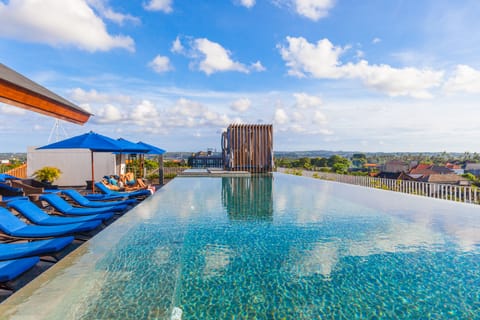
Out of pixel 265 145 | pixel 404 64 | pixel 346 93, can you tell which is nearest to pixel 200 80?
pixel 265 145

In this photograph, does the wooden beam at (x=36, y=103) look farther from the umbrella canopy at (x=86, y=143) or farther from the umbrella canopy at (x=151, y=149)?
the umbrella canopy at (x=151, y=149)

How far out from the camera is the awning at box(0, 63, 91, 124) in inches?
127

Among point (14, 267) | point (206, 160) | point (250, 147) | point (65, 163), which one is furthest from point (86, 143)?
point (206, 160)

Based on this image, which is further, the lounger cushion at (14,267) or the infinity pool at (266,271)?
the lounger cushion at (14,267)

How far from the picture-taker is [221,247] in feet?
14.0

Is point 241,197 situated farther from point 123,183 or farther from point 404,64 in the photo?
point 404,64

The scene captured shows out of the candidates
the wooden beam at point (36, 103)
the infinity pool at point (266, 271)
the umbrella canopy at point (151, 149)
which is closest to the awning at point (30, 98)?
the wooden beam at point (36, 103)

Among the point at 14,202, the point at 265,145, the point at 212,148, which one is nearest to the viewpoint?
the point at 14,202

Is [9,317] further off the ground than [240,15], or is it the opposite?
[240,15]

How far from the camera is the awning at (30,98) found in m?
3.22

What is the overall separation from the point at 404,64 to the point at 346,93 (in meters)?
3.65

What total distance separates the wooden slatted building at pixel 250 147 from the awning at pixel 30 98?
1398 centimetres

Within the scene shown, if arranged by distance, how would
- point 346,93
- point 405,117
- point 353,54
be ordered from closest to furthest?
point 353,54 < point 346,93 < point 405,117

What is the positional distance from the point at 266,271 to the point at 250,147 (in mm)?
15921
